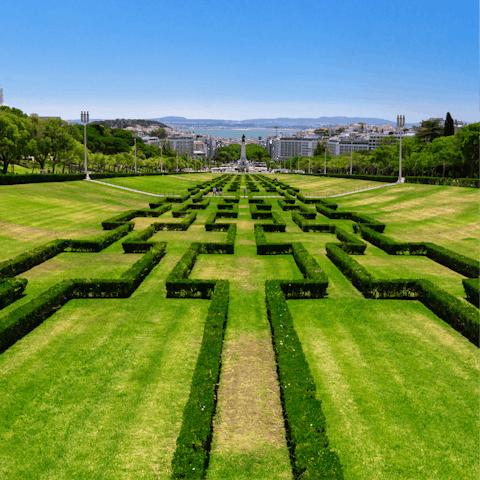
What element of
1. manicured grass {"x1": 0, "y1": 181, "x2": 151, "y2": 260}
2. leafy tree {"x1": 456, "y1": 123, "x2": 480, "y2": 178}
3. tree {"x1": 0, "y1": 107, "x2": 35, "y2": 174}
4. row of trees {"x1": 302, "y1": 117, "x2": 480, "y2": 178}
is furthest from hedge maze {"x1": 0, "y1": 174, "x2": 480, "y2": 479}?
row of trees {"x1": 302, "y1": 117, "x2": 480, "y2": 178}

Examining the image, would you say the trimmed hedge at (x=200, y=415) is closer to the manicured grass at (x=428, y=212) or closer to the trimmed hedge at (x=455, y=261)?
the trimmed hedge at (x=455, y=261)

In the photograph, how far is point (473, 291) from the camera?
1480cm

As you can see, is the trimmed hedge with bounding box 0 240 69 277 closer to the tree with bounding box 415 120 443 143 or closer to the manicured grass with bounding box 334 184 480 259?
the manicured grass with bounding box 334 184 480 259

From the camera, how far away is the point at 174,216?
114ft

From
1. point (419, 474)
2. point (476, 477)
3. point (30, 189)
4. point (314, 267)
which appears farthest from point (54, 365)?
point (30, 189)

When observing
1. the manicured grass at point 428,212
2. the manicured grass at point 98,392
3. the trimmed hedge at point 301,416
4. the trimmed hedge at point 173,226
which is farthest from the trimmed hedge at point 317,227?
the trimmed hedge at point 301,416

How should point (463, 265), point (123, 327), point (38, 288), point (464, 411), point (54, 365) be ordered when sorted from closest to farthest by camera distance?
point (464, 411) → point (54, 365) → point (123, 327) → point (38, 288) → point (463, 265)

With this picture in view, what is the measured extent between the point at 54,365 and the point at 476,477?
10166 mm

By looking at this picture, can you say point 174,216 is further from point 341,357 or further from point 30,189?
point 341,357

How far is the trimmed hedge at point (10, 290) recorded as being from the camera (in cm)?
1402

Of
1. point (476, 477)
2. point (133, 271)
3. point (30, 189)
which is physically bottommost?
point (476, 477)

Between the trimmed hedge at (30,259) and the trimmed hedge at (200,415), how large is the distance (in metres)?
11.7

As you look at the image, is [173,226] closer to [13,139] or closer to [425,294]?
[425,294]

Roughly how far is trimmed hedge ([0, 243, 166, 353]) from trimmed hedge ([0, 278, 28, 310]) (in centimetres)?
163
